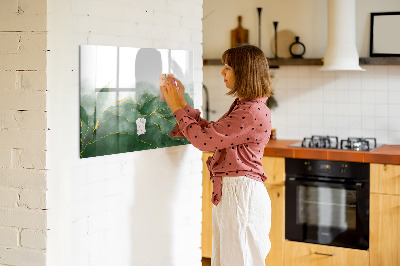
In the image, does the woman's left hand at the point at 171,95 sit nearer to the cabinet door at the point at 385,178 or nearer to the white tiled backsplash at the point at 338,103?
the cabinet door at the point at 385,178

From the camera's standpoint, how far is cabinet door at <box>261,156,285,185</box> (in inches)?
171

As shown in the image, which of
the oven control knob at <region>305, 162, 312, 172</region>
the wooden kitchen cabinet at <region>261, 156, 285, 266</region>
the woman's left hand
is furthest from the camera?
the wooden kitchen cabinet at <region>261, 156, 285, 266</region>

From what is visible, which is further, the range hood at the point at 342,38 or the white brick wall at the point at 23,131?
the range hood at the point at 342,38

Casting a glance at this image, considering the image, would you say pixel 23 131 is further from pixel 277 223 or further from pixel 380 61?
pixel 380 61

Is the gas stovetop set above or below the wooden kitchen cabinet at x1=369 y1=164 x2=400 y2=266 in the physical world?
above

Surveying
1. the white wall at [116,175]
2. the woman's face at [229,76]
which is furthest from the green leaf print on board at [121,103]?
the woman's face at [229,76]

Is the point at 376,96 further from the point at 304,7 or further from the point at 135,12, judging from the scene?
the point at 135,12

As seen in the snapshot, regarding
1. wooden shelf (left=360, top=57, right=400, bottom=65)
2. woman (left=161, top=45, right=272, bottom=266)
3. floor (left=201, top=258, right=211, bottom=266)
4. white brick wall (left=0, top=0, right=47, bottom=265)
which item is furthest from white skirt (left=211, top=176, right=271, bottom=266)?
wooden shelf (left=360, top=57, right=400, bottom=65)

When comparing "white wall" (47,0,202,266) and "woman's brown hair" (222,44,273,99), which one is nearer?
"white wall" (47,0,202,266)

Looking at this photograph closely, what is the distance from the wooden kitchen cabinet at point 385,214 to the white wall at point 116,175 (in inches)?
57.9

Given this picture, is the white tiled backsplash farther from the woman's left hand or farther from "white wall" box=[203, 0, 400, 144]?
the woman's left hand

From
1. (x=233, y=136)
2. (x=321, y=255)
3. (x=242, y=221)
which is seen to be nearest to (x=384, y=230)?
(x=321, y=255)

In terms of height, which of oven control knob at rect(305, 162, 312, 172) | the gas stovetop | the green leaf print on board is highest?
the green leaf print on board

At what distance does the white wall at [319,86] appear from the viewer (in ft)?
15.3
